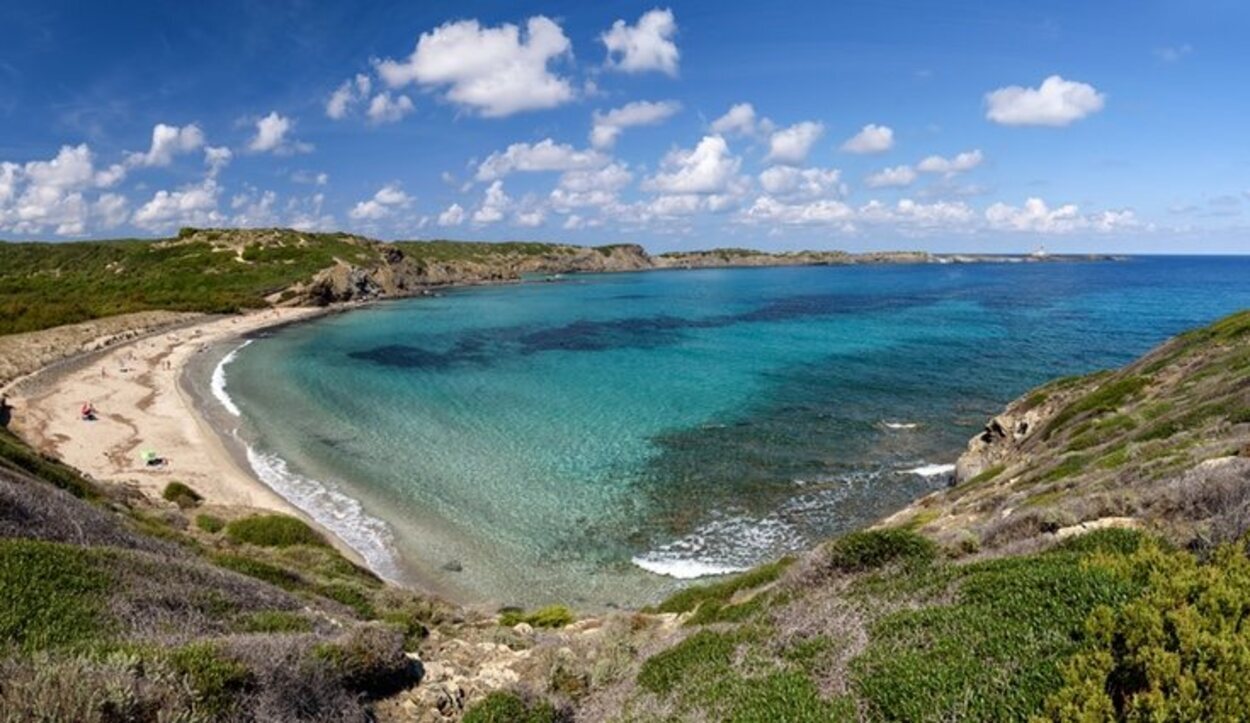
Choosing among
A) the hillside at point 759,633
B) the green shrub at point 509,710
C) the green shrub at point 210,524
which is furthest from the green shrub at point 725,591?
the green shrub at point 210,524

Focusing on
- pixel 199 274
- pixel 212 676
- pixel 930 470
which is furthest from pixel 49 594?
pixel 199 274

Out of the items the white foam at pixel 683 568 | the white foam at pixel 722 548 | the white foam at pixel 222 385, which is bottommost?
the white foam at pixel 683 568

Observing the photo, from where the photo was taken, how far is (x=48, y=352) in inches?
2564

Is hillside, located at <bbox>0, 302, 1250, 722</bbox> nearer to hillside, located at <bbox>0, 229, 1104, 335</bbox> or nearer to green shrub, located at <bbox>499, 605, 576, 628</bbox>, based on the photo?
green shrub, located at <bbox>499, 605, 576, 628</bbox>

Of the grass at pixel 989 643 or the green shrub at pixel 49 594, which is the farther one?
the green shrub at pixel 49 594

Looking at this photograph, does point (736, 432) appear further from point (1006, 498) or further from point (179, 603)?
point (179, 603)

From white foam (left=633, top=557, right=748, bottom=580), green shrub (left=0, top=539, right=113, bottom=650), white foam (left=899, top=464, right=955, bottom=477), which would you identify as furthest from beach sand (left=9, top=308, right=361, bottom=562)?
white foam (left=899, top=464, right=955, bottom=477)

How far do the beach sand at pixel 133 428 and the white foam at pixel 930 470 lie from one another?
25905 millimetres

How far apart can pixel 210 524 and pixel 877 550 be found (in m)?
22.9

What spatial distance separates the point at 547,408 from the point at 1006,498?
32183 mm

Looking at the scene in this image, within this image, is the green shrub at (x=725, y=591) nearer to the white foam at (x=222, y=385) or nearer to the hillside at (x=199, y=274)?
the white foam at (x=222, y=385)

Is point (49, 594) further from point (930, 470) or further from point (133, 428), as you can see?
point (133, 428)

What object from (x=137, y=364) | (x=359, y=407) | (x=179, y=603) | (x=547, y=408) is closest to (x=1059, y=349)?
(x=547, y=408)

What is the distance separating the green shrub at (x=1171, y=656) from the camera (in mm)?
4781
